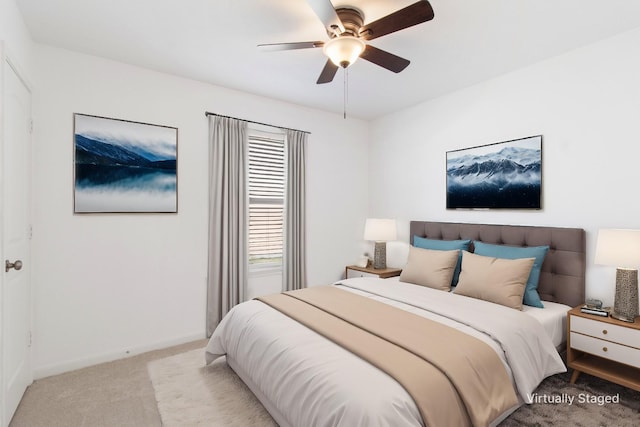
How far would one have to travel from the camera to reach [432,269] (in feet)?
10.4

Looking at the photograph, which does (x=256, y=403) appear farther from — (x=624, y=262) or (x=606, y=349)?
(x=624, y=262)

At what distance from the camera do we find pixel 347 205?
15.4 feet

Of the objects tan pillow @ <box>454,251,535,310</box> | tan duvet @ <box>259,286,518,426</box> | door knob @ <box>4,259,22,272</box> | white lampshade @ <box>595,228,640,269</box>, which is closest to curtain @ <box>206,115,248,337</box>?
tan duvet @ <box>259,286,518,426</box>

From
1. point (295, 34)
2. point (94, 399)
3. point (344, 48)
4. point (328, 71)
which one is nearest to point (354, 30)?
point (344, 48)

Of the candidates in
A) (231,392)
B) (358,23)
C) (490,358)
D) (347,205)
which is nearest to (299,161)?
(347,205)

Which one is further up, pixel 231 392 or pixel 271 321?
pixel 271 321

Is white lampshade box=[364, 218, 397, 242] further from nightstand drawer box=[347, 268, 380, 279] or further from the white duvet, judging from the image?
the white duvet

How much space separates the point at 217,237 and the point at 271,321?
1.55 meters

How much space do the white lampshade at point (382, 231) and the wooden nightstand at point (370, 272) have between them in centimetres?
39

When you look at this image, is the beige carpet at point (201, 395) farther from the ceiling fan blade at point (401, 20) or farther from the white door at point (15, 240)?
the ceiling fan blade at point (401, 20)

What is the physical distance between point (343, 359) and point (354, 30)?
82.2 inches

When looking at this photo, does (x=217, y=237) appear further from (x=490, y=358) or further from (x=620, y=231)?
(x=620, y=231)

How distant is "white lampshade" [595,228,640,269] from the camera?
225cm

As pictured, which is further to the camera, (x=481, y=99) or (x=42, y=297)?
(x=481, y=99)
